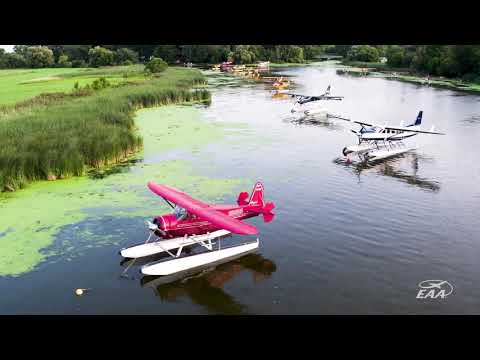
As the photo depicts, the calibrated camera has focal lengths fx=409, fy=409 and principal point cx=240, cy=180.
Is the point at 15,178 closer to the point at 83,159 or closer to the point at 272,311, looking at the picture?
the point at 83,159

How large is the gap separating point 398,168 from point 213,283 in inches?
693

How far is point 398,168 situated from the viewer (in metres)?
26.5

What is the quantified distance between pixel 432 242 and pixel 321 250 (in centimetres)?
464

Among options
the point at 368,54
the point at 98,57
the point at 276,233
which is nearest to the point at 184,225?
the point at 276,233

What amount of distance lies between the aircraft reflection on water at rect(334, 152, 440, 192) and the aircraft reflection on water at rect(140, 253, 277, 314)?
12558 millimetres

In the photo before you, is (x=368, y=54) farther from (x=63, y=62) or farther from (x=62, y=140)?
(x=62, y=140)

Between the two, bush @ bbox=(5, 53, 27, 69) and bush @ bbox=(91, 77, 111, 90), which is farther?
bush @ bbox=(5, 53, 27, 69)

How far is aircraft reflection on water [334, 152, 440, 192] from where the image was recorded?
23.4m

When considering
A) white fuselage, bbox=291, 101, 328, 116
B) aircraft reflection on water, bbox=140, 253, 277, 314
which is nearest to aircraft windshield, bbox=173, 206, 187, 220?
aircraft reflection on water, bbox=140, 253, 277, 314

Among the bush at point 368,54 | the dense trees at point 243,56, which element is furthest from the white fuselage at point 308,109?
the bush at point 368,54

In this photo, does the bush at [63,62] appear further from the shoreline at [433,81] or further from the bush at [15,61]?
the shoreline at [433,81]

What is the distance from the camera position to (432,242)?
16344 mm

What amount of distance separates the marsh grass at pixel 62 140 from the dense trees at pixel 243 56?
1165 inches

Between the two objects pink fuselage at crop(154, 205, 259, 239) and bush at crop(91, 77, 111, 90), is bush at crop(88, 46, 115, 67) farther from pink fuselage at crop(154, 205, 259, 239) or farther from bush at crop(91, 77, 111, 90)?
pink fuselage at crop(154, 205, 259, 239)
